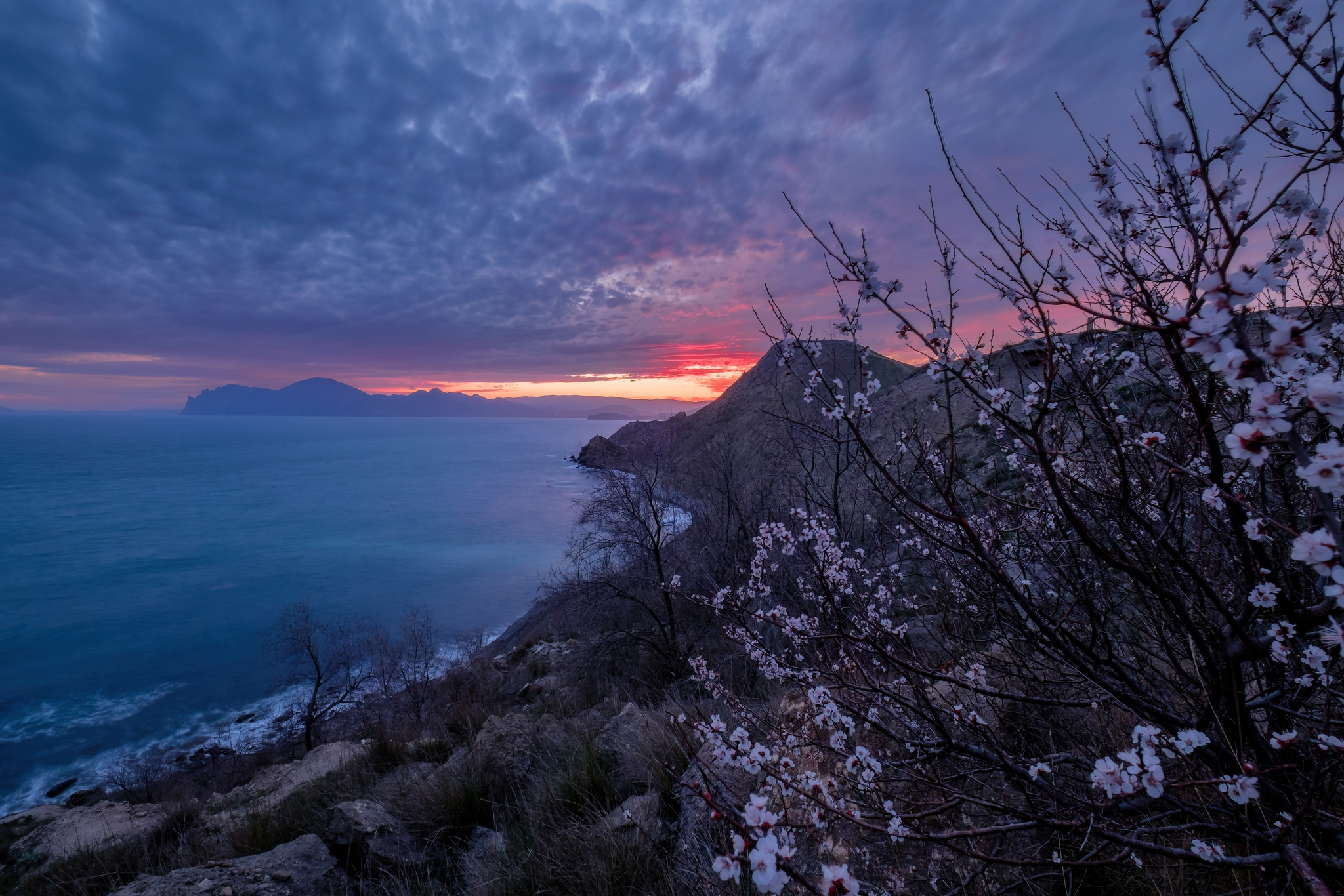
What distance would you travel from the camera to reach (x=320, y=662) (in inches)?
928

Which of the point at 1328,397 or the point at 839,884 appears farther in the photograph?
the point at 839,884

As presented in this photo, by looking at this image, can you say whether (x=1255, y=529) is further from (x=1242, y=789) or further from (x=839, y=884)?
(x=839, y=884)

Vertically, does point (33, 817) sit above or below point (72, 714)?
above

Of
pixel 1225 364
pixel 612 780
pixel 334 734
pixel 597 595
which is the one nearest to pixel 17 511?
pixel 334 734

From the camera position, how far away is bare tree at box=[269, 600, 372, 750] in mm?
19375

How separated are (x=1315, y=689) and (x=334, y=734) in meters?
22.4

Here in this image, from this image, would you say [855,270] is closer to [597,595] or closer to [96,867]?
[96,867]

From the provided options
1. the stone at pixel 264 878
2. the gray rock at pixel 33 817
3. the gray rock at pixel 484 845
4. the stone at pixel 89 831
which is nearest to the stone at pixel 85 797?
the gray rock at pixel 33 817

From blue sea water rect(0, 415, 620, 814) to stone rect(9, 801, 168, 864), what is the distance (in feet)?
35.0

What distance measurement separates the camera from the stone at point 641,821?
3.86 m

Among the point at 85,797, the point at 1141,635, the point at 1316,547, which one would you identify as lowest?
the point at 85,797

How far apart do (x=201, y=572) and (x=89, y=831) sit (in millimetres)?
39306

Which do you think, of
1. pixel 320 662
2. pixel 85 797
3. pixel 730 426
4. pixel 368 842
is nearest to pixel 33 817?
pixel 85 797

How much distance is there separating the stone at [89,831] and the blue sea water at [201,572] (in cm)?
1067
